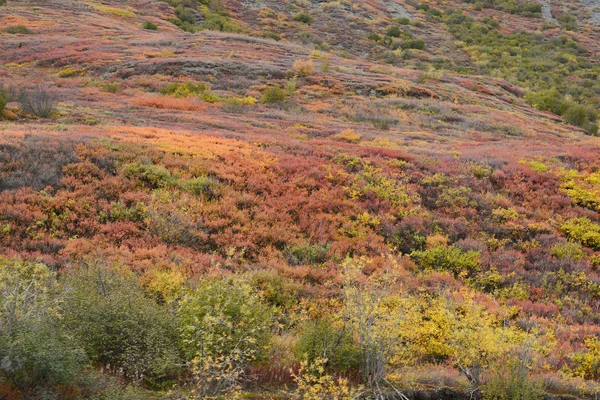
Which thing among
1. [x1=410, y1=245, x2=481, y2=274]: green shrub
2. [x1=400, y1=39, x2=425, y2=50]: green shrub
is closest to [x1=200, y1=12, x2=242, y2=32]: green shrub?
[x1=400, y1=39, x2=425, y2=50]: green shrub

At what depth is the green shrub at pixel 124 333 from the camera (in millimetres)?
4438

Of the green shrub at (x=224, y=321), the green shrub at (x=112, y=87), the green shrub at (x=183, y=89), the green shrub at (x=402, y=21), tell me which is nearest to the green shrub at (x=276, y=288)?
the green shrub at (x=224, y=321)

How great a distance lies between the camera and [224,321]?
4.45 m

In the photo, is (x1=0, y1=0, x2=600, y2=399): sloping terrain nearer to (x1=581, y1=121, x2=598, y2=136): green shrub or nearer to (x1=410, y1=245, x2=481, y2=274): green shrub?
(x1=410, y1=245, x2=481, y2=274): green shrub

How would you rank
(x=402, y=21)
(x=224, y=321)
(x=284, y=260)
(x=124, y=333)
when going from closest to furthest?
(x=224, y=321)
(x=124, y=333)
(x=284, y=260)
(x=402, y=21)

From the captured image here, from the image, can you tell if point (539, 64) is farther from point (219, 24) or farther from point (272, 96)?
point (272, 96)

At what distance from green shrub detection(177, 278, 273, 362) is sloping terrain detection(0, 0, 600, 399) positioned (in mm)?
38

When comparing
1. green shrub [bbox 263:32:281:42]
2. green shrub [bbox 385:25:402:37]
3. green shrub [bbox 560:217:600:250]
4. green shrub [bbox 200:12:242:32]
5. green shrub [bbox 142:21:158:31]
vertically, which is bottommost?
green shrub [bbox 560:217:600:250]

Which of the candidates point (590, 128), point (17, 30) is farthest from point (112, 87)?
point (590, 128)

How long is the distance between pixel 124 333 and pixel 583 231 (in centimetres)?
1149

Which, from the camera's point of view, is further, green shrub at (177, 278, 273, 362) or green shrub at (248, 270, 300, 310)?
green shrub at (248, 270, 300, 310)

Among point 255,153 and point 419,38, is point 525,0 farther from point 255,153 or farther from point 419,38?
point 255,153

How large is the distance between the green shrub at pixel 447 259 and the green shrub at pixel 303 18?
199 ft

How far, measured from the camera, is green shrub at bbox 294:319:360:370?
502 centimetres
